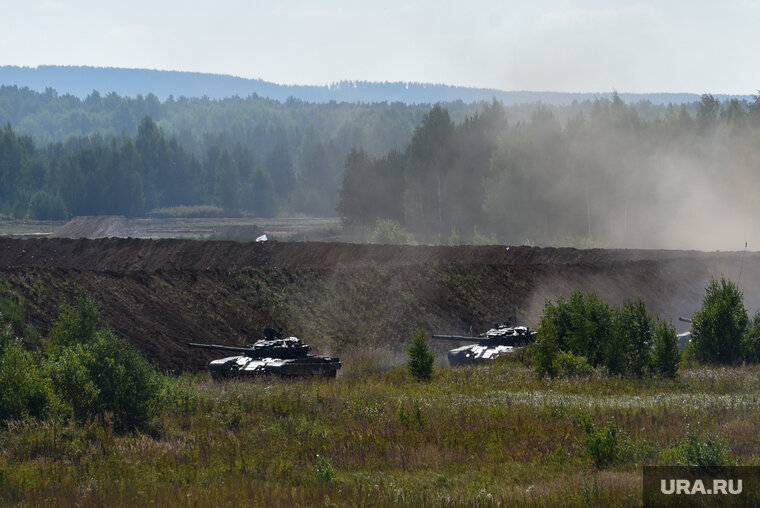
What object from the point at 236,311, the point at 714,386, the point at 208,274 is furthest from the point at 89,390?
the point at 208,274

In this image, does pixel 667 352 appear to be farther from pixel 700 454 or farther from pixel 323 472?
pixel 323 472

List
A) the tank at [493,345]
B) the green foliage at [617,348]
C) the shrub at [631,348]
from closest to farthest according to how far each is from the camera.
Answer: the green foliage at [617,348] → the shrub at [631,348] → the tank at [493,345]

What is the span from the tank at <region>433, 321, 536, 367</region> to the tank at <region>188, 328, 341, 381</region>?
746 cm

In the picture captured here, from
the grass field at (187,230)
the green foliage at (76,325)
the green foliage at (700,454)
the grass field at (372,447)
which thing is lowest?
the grass field at (187,230)

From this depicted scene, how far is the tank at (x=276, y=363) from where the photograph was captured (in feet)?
108

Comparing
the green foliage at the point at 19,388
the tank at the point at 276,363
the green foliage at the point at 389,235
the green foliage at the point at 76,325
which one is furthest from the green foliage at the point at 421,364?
the green foliage at the point at 389,235

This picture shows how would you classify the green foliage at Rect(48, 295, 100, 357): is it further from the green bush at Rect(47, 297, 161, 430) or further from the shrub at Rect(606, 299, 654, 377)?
the shrub at Rect(606, 299, 654, 377)

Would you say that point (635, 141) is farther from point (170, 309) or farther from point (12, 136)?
point (12, 136)

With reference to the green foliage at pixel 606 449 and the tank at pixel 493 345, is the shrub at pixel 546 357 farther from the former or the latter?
the green foliage at pixel 606 449

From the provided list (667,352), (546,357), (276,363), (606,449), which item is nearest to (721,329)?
(667,352)

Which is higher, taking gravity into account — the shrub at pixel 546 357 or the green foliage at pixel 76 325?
the green foliage at pixel 76 325

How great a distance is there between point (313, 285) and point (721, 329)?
68.8 ft

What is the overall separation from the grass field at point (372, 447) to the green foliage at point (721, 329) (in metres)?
7.45

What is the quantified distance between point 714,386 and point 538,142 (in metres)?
88.5
